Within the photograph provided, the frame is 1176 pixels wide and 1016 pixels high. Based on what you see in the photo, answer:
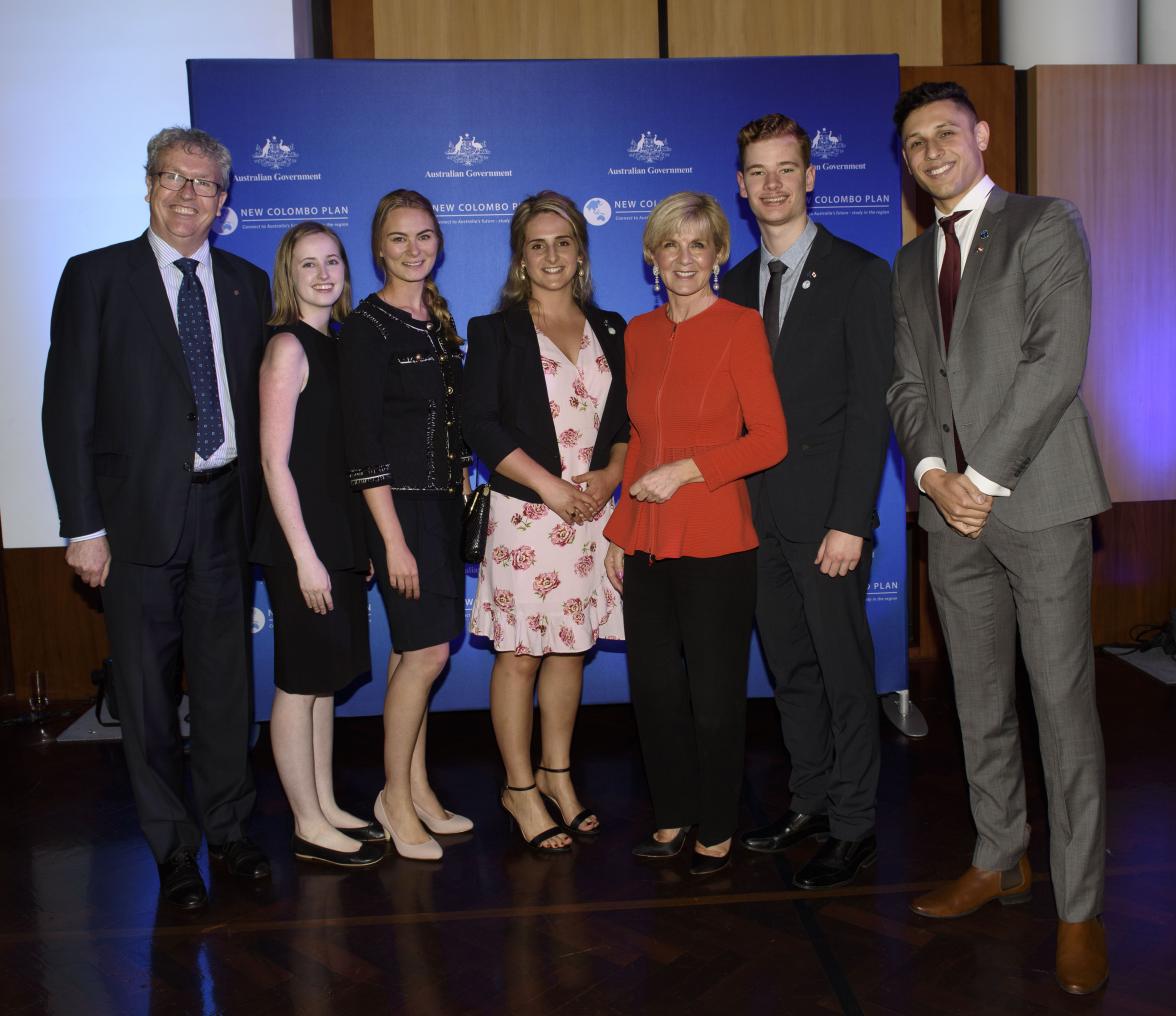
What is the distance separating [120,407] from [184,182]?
64cm

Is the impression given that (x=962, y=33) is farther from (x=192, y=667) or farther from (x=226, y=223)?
(x=192, y=667)

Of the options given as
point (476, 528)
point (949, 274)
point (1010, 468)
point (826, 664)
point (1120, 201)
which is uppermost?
point (1120, 201)

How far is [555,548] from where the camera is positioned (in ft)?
10.5

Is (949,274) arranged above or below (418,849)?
above

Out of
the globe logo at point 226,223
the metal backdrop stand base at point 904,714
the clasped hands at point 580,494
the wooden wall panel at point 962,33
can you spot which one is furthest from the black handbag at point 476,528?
the wooden wall panel at point 962,33

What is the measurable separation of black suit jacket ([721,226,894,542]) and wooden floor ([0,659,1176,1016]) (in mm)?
1027

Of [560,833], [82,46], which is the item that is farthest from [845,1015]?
[82,46]

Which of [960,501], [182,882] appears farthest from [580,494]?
[182,882]

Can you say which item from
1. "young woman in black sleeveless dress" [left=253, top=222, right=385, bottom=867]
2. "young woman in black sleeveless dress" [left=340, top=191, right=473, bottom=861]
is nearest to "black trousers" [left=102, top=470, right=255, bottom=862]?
"young woman in black sleeveless dress" [left=253, top=222, right=385, bottom=867]

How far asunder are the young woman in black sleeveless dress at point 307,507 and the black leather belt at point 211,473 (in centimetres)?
13

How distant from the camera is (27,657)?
17.1 ft

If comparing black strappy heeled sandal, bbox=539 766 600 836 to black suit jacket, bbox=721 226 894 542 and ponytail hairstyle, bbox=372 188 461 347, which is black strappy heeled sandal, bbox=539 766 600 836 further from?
ponytail hairstyle, bbox=372 188 461 347

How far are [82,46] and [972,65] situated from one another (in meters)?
3.98

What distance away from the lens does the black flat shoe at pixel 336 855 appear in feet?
10.9
